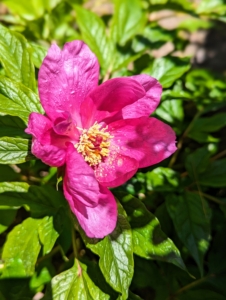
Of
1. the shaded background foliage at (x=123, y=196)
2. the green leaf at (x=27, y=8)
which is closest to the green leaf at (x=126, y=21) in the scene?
the shaded background foliage at (x=123, y=196)

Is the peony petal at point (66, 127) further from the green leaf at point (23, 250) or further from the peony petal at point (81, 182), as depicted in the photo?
the green leaf at point (23, 250)

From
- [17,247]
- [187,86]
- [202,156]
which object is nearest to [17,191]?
[17,247]

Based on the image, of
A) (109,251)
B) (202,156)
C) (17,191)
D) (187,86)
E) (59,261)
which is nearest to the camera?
(109,251)

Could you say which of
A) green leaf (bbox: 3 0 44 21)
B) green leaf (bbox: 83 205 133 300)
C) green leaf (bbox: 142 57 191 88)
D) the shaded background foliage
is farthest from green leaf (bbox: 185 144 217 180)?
green leaf (bbox: 3 0 44 21)

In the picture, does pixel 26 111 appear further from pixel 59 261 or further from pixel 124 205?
pixel 59 261

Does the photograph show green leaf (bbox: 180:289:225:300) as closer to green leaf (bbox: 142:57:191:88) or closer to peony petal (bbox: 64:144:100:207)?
peony petal (bbox: 64:144:100:207)

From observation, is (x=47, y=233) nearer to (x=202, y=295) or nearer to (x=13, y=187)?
(x=13, y=187)
